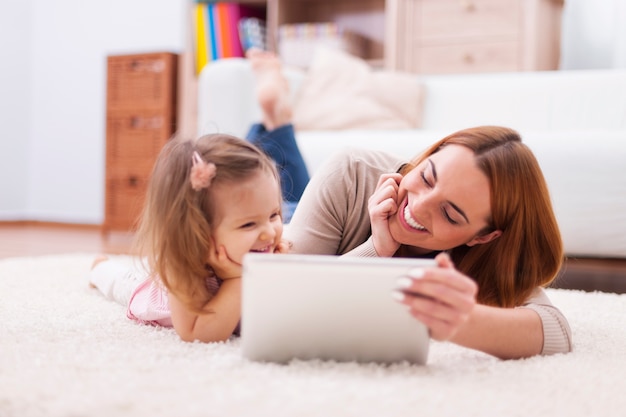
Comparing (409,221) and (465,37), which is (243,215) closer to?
(409,221)

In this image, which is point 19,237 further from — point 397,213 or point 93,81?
point 397,213

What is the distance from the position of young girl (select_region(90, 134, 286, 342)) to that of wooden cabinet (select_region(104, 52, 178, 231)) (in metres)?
2.35

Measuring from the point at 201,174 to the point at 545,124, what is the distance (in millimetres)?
1844

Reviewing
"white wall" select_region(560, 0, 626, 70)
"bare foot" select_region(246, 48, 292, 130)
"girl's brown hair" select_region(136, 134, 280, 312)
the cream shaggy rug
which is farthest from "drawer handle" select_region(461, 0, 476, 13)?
"girl's brown hair" select_region(136, 134, 280, 312)

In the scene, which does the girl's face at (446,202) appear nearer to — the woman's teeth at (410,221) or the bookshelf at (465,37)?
the woman's teeth at (410,221)

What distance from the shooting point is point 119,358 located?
89 cm

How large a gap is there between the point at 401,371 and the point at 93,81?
366 centimetres

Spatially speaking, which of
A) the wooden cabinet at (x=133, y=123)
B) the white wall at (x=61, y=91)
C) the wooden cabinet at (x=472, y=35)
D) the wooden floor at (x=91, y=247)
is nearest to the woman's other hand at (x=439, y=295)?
the wooden floor at (x=91, y=247)

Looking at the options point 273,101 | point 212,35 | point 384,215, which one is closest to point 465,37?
point 212,35

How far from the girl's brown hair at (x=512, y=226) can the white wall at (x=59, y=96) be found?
322 centimetres

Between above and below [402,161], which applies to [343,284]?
below

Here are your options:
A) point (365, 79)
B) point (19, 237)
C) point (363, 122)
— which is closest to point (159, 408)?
point (363, 122)

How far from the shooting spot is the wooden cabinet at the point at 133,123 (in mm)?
3357

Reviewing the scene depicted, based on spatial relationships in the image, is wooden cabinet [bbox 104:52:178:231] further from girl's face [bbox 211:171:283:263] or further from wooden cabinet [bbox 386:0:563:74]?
girl's face [bbox 211:171:283:263]
